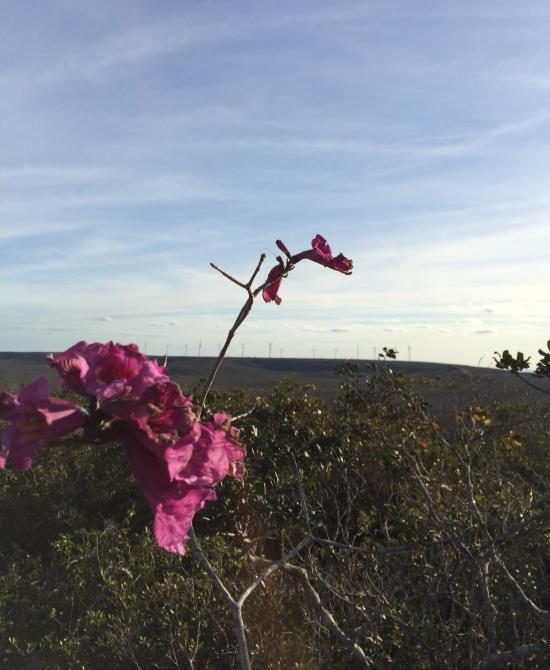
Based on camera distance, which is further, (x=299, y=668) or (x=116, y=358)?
(x=299, y=668)

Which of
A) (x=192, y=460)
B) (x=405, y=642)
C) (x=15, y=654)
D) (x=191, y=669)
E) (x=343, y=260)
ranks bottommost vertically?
(x=15, y=654)

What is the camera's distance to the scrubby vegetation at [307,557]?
8.87 feet

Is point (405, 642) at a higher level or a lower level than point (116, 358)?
lower

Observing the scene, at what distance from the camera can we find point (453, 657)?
2590 mm

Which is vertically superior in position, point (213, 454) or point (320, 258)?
point (320, 258)

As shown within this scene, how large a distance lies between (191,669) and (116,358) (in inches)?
96.7

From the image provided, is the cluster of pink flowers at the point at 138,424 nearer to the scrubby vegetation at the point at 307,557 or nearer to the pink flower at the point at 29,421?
the pink flower at the point at 29,421

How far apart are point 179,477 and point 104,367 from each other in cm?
17

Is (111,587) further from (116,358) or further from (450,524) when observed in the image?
(116,358)

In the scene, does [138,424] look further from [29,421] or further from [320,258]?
[320,258]

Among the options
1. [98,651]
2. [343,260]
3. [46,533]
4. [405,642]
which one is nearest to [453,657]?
[405,642]

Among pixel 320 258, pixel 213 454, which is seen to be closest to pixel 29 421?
pixel 213 454

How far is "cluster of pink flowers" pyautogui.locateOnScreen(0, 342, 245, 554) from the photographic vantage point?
763 mm

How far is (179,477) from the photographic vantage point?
0.80 meters
